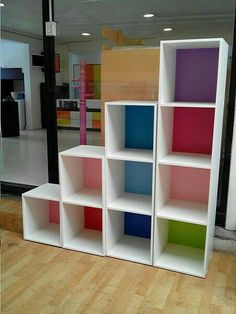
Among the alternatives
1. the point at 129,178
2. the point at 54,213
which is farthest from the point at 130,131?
the point at 54,213

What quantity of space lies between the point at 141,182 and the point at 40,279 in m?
Answer: 1.07

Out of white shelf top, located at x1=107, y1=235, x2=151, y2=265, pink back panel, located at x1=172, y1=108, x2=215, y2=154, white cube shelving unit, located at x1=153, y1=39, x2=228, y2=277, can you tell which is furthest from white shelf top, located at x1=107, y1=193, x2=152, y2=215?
pink back panel, located at x1=172, y1=108, x2=215, y2=154

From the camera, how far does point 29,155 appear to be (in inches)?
205

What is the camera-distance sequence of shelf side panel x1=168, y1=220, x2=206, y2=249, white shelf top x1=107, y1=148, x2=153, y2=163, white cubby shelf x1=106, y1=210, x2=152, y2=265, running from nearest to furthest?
white shelf top x1=107, y1=148, x2=153, y2=163
white cubby shelf x1=106, y1=210, x2=152, y2=265
shelf side panel x1=168, y1=220, x2=206, y2=249

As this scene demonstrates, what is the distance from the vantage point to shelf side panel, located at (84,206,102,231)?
9.27 ft

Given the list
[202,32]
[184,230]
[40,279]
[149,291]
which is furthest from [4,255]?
[202,32]

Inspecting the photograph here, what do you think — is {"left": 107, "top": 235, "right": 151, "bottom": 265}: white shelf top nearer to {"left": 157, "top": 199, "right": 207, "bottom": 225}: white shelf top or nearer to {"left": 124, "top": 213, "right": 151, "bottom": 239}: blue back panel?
{"left": 124, "top": 213, "right": 151, "bottom": 239}: blue back panel

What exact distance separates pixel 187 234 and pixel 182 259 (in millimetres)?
253

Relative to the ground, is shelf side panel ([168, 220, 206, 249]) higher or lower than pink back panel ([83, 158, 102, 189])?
lower

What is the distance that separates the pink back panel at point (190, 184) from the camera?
2390 millimetres

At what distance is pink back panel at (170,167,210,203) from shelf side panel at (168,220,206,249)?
0.24 meters

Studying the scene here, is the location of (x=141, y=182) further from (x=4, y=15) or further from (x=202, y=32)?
(x=4, y=15)

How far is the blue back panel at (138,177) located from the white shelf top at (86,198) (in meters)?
0.28

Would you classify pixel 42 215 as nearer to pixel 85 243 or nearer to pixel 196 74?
pixel 85 243
